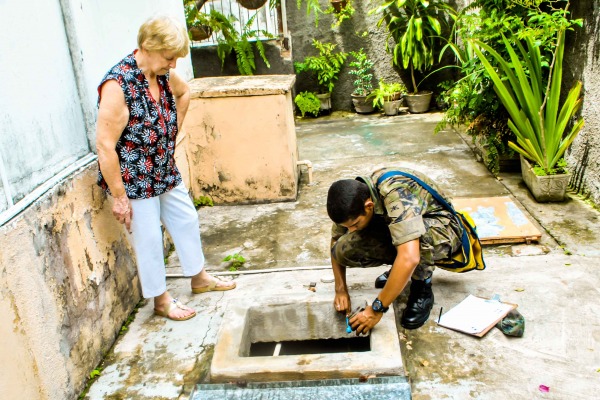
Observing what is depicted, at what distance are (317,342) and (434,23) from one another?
5.56 m

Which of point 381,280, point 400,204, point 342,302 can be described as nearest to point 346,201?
point 400,204

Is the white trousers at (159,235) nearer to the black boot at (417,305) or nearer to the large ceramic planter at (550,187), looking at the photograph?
the black boot at (417,305)

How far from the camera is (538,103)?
421 centimetres

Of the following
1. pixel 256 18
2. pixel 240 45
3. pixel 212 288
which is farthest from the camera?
pixel 256 18

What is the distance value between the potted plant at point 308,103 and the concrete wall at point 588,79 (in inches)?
161

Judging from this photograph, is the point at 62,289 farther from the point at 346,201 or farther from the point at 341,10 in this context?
the point at 341,10

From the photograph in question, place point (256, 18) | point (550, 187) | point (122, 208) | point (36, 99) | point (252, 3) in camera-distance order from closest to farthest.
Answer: point (36, 99)
point (122, 208)
point (550, 187)
point (252, 3)
point (256, 18)

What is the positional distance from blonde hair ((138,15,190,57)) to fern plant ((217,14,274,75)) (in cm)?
463

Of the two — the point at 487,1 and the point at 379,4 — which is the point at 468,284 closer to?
the point at 487,1

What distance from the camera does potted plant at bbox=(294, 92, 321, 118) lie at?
7.97 metres

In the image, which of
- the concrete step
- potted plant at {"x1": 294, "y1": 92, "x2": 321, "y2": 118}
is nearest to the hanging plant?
potted plant at {"x1": 294, "y1": 92, "x2": 321, "y2": 118}

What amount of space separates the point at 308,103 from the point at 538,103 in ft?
13.7

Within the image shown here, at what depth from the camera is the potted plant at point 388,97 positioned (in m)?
7.70

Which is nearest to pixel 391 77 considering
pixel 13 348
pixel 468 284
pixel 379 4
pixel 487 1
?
pixel 379 4
